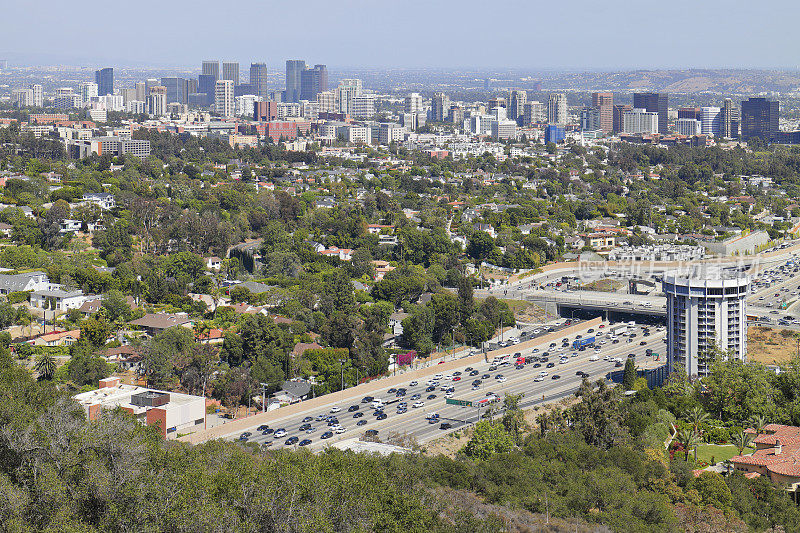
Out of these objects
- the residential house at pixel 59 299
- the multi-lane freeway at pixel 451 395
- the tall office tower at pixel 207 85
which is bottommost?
the multi-lane freeway at pixel 451 395

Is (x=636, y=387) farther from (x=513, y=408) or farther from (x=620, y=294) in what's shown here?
(x=620, y=294)

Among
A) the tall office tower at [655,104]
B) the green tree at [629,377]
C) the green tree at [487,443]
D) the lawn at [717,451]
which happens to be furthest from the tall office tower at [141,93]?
the lawn at [717,451]

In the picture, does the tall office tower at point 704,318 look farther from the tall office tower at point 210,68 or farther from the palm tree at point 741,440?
the tall office tower at point 210,68

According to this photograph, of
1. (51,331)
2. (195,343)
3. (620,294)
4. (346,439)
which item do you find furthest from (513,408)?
(620,294)

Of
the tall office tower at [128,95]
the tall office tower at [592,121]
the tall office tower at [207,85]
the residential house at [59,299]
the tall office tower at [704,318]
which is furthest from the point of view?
the tall office tower at [207,85]

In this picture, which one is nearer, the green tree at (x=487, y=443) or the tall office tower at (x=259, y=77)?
the green tree at (x=487, y=443)

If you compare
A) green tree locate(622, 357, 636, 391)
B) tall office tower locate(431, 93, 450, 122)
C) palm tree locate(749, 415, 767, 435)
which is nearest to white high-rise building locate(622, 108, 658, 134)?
tall office tower locate(431, 93, 450, 122)

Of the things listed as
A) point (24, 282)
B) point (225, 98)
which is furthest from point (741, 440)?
point (225, 98)
